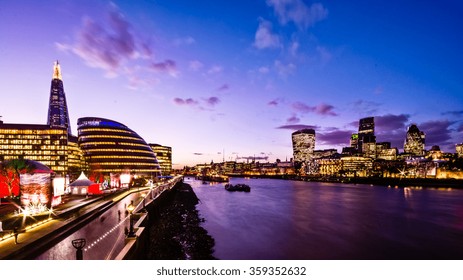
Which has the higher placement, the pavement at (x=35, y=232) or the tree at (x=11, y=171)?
the tree at (x=11, y=171)

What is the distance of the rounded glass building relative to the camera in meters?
97.5

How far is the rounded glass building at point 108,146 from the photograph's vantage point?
320ft

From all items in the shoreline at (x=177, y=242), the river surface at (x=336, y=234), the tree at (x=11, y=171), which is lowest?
the river surface at (x=336, y=234)

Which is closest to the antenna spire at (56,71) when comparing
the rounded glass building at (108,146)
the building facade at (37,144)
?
the rounded glass building at (108,146)

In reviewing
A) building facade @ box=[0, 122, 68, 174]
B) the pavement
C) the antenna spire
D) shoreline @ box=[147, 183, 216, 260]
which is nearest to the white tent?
shoreline @ box=[147, 183, 216, 260]

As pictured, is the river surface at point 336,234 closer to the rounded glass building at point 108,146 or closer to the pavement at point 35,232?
the pavement at point 35,232

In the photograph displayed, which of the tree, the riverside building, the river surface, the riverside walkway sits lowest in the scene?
the river surface

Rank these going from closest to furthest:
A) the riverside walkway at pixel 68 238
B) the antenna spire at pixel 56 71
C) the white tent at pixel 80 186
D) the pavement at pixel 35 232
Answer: the pavement at pixel 35 232
the riverside walkway at pixel 68 238
the white tent at pixel 80 186
the antenna spire at pixel 56 71

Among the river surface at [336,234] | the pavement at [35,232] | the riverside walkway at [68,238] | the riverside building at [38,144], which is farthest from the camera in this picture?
the riverside building at [38,144]

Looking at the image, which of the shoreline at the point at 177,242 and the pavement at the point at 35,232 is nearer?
the pavement at the point at 35,232

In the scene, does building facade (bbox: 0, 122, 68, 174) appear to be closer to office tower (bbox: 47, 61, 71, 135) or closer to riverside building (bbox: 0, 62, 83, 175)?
riverside building (bbox: 0, 62, 83, 175)

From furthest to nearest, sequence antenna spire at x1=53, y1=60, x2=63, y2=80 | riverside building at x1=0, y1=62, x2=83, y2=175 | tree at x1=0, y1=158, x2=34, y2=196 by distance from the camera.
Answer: antenna spire at x1=53, y1=60, x2=63, y2=80
riverside building at x1=0, y1=62, x2=83, y2=175
tree at x1=0, y1=158, x2=34, y2=196
